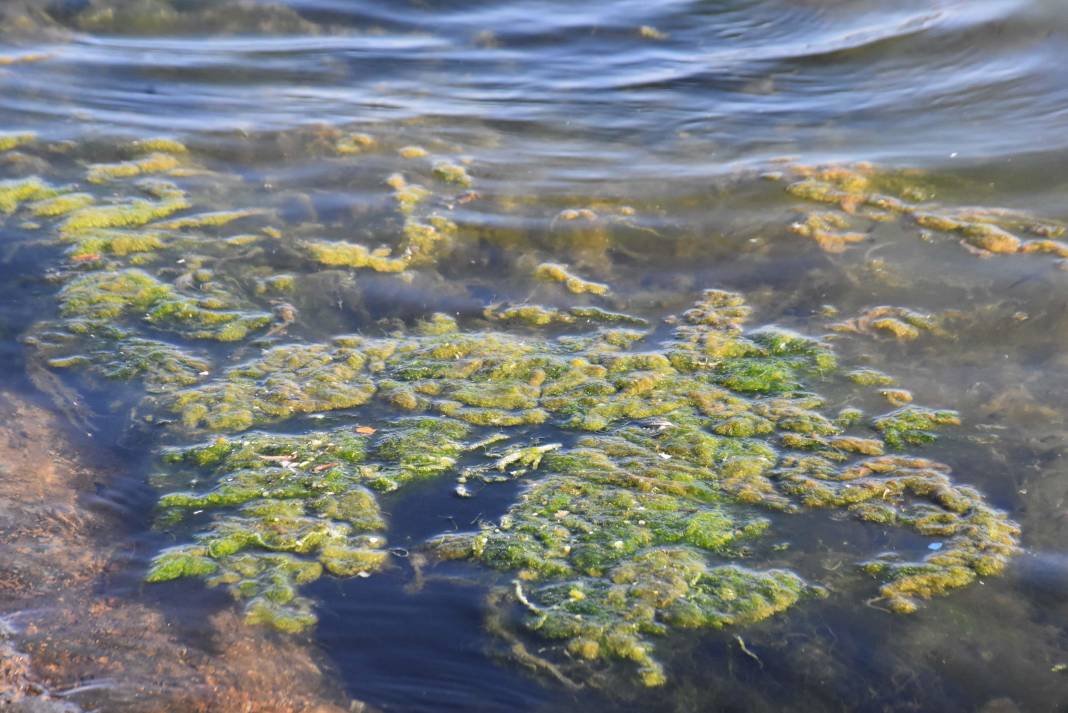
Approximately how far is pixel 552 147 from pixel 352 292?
1.85 metres

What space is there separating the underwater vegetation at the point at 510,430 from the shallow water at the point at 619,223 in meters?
0.04

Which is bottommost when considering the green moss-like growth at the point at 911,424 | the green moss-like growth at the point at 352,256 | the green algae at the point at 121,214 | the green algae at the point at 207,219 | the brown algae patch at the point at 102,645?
the brown algae patch at the point at 102,645

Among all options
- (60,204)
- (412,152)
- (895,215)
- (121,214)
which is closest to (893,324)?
(895,215)

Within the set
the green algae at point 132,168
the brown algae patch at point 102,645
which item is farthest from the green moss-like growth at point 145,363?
the green algae at point 132,168

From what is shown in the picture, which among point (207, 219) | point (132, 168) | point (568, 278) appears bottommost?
point (568, 278)

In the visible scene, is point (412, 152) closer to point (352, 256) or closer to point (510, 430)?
point (352, 256)

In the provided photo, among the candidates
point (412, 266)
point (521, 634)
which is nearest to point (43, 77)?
point (412, 266)

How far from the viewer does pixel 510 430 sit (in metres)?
3.22

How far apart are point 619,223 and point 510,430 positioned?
5.37 feet

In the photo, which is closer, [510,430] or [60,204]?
[510,430]

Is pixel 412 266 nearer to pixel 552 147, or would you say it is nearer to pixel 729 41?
pixel 552 147

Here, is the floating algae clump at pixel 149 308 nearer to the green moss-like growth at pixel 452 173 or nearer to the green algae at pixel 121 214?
the green algae at pixel 121 214

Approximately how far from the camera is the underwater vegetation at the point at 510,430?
261cm

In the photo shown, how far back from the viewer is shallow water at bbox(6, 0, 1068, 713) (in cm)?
246
